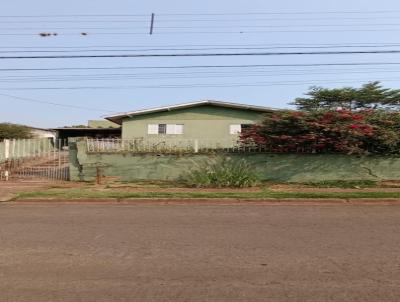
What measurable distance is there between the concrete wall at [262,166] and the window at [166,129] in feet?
31.5

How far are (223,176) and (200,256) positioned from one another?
10011 mm

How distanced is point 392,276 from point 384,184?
39.9 ft

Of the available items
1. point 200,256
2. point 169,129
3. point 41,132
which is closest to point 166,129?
point 169,129

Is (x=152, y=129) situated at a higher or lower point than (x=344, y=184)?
higher

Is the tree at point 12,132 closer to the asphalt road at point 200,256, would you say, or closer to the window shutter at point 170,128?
the window shutter at point 170,128

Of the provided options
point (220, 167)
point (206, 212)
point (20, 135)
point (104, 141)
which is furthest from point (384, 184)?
point (20, 135)

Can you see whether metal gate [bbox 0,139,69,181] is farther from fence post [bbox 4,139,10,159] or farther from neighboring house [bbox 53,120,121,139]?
neighboring house [bbox 53,120,121,139]

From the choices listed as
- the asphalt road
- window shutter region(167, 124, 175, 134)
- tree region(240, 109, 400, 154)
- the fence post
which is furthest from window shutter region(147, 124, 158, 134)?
the asphalt road

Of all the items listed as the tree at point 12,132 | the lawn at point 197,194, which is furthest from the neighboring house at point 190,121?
the tree at point 12,132

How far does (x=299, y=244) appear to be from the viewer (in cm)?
751

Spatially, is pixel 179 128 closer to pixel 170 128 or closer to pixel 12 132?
pixel 170 128

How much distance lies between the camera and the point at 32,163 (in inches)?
845

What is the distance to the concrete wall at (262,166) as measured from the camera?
1789cm

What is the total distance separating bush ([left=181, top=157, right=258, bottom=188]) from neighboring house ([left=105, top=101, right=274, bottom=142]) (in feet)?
34.1
